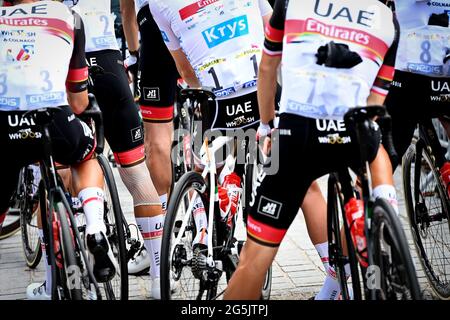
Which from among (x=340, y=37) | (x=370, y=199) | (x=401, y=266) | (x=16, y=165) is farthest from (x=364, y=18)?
(x=16, y=165)

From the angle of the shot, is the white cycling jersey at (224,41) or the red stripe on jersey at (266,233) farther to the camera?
the white cycling jersey at (224,41)

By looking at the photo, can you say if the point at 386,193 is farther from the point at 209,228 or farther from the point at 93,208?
the point at 93,208

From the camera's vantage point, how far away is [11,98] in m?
3.73

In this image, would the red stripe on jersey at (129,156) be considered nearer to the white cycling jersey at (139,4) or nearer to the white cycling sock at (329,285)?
the white cycling jersey at (139,4)

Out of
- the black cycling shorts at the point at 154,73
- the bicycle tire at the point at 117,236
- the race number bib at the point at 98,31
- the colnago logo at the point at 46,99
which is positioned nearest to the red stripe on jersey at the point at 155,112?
the black cycling shorts at the point at 154,73

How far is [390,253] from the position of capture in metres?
3.14

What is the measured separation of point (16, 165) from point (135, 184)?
4.60 feet

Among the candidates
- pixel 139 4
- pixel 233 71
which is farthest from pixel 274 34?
pixel 139 4

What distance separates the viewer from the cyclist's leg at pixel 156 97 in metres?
5.36

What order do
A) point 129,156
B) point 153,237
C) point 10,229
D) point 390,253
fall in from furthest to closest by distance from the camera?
point 10,229 < point 129,156 < point 153,237 < point 390,253

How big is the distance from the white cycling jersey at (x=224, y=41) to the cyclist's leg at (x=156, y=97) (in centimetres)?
102

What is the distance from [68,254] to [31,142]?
62cm

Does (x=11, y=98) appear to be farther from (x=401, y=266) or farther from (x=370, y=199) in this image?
(x=401, y=266)

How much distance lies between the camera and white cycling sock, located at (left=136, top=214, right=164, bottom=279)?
16.0 feet
